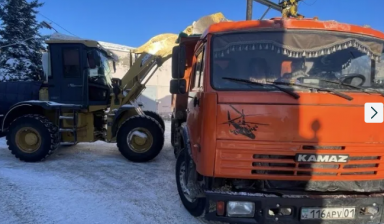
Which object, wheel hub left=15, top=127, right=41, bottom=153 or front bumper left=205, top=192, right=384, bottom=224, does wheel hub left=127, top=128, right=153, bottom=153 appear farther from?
front bumper left=205, top=192, right=384, bottom=224

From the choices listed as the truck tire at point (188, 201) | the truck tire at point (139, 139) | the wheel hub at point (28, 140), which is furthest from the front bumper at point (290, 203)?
the wheel hub at point (28, 140)

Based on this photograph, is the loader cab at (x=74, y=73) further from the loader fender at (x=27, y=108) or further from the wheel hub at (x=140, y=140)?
the wheel hub at (x=140, y=140)

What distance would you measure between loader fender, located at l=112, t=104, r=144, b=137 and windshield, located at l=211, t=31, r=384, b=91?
387cm

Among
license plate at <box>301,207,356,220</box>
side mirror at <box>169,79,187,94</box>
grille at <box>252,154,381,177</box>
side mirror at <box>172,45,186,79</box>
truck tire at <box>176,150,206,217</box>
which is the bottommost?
truck tire at <box>176,150,206,217</box>

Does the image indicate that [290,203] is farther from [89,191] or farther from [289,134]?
[89,191]

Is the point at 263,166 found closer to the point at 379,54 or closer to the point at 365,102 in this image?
the point at 365,102

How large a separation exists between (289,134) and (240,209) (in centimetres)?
87

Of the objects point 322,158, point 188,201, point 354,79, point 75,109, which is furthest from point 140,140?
point 354,79

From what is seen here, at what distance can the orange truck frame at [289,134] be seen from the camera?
8.86 ft

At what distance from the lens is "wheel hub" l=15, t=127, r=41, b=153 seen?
622 cm

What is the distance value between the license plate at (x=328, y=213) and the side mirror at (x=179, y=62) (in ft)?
7.08

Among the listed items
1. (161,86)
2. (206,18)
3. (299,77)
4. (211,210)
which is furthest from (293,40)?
(161,86)

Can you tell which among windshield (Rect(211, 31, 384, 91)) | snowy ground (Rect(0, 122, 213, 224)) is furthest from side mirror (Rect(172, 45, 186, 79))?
snowy ground (Rect(0, 122, 213, 224))

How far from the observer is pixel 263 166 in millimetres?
2770
